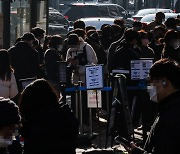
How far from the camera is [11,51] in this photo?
12789 mm

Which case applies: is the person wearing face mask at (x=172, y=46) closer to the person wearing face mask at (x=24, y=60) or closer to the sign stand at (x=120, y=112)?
the sign stand at (x=120, y=112)

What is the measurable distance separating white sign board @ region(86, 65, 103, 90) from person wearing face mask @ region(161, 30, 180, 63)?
106 centimetres

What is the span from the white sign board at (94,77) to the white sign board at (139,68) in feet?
1.85

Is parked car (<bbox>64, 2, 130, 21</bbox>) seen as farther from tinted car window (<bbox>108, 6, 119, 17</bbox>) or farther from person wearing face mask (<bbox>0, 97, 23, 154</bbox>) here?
person wearing face mask (<bbox>0, 97, 23, 154</bbox>)

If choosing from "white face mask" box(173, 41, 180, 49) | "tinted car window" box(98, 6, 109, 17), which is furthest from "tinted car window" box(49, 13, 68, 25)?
"white face mask" box(173, 41, 180, 49)

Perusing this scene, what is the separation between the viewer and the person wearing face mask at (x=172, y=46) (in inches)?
467

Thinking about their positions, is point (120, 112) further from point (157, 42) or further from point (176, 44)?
point (157, 42)

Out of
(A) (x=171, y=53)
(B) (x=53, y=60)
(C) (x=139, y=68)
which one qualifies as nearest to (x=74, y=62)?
(B) (x=53, y=60)

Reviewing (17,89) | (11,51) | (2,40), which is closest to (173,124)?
(17,89)

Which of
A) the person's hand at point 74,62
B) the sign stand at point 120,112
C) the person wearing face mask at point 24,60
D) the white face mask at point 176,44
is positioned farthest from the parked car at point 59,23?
the sign stand at point 120,112

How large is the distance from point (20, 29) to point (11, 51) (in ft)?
18.4

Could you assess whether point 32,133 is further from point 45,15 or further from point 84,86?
point 45,15

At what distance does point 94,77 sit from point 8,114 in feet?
22.1

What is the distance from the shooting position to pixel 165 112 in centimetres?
552
